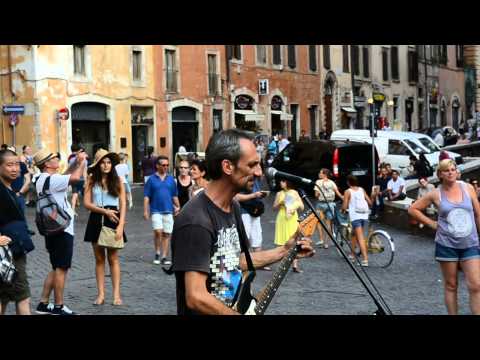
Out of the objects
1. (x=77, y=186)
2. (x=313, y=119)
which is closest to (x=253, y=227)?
(x=77, y=186)

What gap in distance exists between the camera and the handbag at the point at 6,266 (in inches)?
273

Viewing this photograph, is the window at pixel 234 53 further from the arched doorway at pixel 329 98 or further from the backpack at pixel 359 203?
the backpack at pixel 359 203

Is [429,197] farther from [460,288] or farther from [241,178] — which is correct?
[241,178]

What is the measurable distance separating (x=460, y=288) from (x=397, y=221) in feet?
25.2

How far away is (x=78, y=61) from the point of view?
32.3 metres

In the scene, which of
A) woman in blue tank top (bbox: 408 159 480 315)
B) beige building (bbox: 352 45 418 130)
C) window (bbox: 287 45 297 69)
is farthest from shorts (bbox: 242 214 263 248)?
beige building (bbox: 352 45 418 130)

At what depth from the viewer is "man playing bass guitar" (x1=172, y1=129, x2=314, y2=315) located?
3602 millimetres

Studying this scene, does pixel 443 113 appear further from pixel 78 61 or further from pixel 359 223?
pixel 359 223

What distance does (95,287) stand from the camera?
10953 millimetres

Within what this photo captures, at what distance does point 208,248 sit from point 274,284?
492 millimetres

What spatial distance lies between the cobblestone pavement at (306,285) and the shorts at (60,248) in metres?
0.80

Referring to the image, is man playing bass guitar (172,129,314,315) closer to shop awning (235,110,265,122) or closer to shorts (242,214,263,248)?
shorts (242,214,263,248)

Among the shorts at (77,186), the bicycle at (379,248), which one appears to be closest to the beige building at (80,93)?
the shorts at (77,186)
